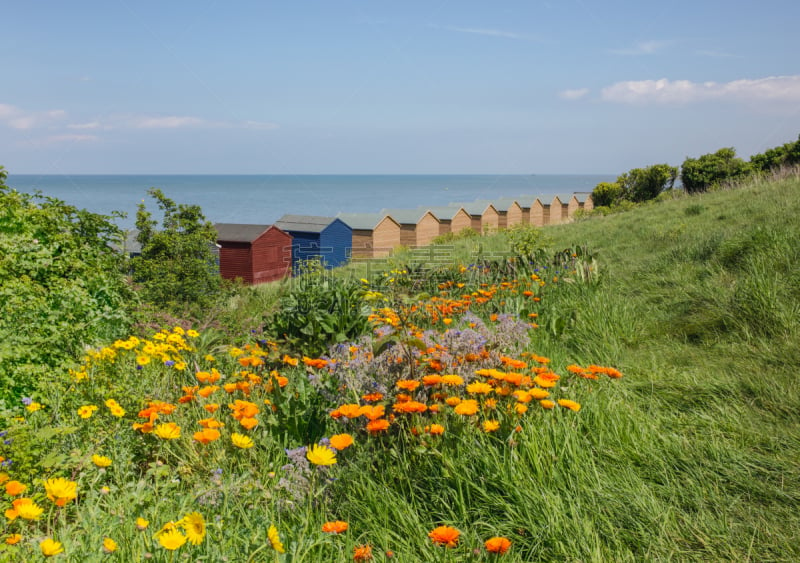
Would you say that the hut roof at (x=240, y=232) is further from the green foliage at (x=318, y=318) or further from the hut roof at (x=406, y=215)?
the green foliage at (x=318, y=318)

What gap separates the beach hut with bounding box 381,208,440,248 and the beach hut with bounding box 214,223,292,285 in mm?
8915

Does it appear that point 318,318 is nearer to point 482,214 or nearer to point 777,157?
point 777,157

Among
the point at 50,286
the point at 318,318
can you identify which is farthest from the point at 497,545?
the point at 50,286

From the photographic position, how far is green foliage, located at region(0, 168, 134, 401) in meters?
3.83

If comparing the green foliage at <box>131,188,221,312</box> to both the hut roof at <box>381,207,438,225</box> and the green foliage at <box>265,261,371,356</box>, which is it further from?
the hut roof at <box>381,207,438,225</box>

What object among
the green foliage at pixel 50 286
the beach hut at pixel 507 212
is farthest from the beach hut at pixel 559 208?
the green foliage at pixel 50 286

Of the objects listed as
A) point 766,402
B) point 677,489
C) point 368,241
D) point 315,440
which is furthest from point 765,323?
point 368,241

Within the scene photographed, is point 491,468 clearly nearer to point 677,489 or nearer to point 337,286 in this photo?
point 677,489

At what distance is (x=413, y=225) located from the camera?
124 ft

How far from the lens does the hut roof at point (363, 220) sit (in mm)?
36000

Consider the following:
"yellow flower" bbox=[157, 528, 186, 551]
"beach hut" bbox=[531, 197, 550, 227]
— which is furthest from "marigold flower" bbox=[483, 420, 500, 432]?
"beach hut" bbox=[531, 197, 550, 227]

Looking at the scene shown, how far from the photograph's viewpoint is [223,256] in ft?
107

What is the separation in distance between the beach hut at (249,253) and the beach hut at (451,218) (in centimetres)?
1331

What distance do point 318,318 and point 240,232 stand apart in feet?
98.2
